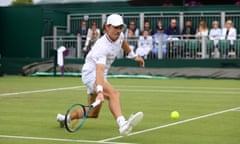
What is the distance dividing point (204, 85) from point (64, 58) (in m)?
8.83

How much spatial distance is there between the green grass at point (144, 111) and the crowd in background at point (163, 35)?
17.1ft

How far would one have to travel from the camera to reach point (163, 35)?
25.9 metres

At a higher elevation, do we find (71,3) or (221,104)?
(71,3)

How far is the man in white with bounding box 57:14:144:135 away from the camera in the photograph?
28.2 feet

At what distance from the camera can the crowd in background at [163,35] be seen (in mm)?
25109

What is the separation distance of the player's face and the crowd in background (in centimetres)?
1560

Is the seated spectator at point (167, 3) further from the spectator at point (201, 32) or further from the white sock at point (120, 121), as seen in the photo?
the white sock at point (120, 121)

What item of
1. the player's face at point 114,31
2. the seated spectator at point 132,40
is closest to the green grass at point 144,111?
the player's face at point 114,31

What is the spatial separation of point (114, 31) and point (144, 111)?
404 cm

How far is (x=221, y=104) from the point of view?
14133mm

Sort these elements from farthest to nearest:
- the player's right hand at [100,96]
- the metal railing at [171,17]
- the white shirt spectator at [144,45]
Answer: the metal railing at [171,17] < the white shirt spectator at [144,45] < the player's right hand at [100,96]

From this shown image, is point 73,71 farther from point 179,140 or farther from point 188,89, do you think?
point 179,140

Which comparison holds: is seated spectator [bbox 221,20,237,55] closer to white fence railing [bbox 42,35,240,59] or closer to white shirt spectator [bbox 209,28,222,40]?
white fence railing [bbox 42,35,240,59]

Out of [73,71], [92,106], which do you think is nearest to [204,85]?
[73,71]
